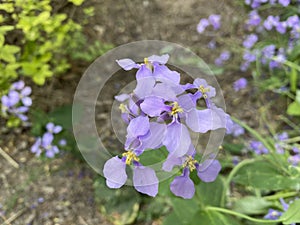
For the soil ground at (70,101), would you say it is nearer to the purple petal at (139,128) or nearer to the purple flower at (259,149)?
the purple flower at (259,149)

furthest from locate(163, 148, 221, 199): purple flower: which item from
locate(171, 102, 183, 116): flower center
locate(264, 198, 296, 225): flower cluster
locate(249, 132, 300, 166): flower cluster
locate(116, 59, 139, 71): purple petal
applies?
locate(249, 132, 300, 166): flower cluster

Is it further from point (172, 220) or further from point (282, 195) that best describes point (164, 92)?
point (282, 195)

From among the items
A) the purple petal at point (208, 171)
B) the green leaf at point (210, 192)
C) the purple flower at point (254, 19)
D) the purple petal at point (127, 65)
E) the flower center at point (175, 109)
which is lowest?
the green leaf at point (210, 192)

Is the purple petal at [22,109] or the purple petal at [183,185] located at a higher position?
the purple petal at [183,185]

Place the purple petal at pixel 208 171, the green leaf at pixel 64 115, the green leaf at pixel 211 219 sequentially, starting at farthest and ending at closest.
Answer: the green leaf at pixel 64 115, the green leaf at pixel 211 219, the purple petal at pixel 208 171

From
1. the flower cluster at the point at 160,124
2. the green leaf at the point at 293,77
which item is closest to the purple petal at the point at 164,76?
the flower cluster at the point at 160,124

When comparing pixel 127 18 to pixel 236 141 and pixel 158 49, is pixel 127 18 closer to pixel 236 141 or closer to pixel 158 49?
pixel 158 49
